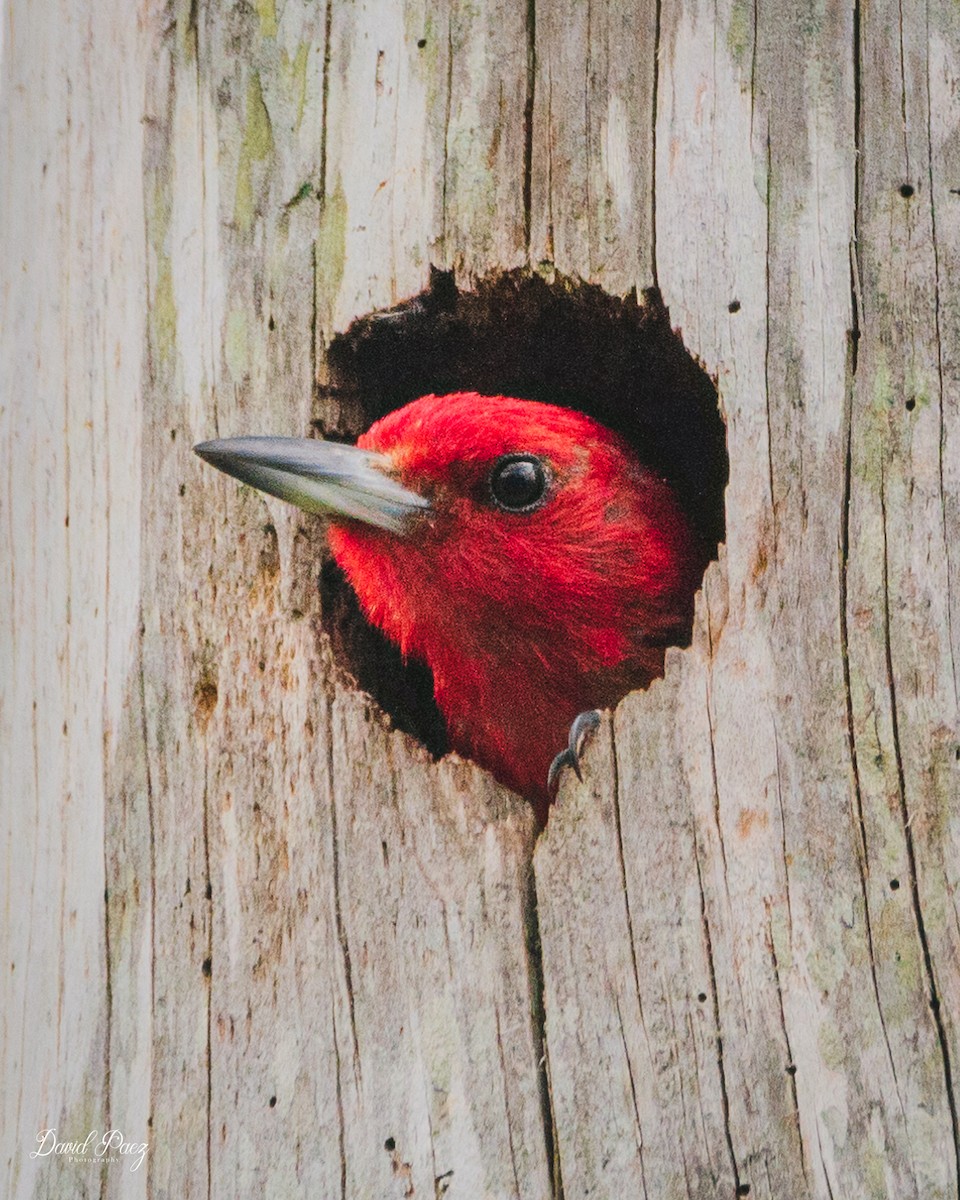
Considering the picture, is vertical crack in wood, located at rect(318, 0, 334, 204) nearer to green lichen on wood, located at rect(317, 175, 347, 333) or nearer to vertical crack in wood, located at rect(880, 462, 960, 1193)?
green lichen on wood, located at rect(317, 175, 347, 333)

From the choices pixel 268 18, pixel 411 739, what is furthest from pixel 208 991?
pixel 268 18

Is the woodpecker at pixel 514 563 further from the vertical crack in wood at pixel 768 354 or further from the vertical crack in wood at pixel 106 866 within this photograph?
the vertical crack in wood at pixel 768 354

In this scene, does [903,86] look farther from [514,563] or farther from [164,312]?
[164,312]

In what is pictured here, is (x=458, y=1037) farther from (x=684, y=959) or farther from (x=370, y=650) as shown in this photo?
(x=370, y=650)

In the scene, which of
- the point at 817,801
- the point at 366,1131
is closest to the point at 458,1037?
the point at 366,1131

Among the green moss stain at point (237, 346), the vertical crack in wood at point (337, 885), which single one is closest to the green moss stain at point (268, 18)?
the green moss stain at point (237, 346)

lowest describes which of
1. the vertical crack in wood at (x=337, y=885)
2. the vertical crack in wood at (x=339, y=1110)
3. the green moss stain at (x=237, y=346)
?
the vertical crack in wood at (x=339, y=1110)

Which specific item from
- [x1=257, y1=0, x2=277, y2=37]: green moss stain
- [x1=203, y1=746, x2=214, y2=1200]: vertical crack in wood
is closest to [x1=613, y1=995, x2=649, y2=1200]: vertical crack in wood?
[x1=203, y1=746, x2=214, y2=1200]: vertical crack in wood
